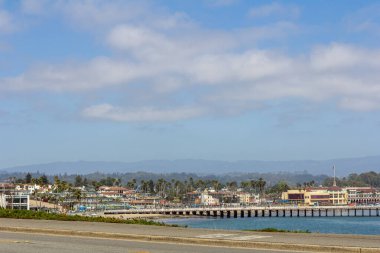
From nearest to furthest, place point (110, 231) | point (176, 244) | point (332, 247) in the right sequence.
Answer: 1. point (332, 247)
2. point (176, 244)
3. point (110, 231)

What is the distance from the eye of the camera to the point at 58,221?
25.4 meters

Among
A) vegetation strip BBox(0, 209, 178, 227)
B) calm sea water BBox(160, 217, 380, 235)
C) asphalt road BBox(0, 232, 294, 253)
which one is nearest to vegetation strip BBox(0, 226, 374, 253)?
asphalt road BBox(0, 232, 294, 253)

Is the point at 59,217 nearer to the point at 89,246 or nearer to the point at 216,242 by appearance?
the point at 89,246

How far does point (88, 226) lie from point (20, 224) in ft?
9.17

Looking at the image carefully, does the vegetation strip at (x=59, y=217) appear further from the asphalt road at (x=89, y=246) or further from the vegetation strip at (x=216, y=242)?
the asphalt road at (x=89, y=246)

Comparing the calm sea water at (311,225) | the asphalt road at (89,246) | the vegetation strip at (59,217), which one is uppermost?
the vegetation strip at (59,217)

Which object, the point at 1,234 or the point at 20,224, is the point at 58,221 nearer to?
the point at 20,224

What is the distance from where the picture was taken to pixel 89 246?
1781cm

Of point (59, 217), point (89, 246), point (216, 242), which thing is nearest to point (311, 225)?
point (59, 217)

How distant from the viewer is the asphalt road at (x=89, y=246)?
16766mm

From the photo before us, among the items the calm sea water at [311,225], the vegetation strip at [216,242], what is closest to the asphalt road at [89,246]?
the vegetation strip at [216,242]

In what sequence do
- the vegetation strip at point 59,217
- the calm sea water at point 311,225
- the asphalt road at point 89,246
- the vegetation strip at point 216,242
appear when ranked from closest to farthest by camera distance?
the vegetation strip at point 216,242
the asphalt road at point 89,246
the vegetation strip at point 59,217
the calm sea water at point 311,225

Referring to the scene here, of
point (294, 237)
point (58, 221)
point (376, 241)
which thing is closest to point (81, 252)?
point (294, 237)

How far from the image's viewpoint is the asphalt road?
16766 mm
